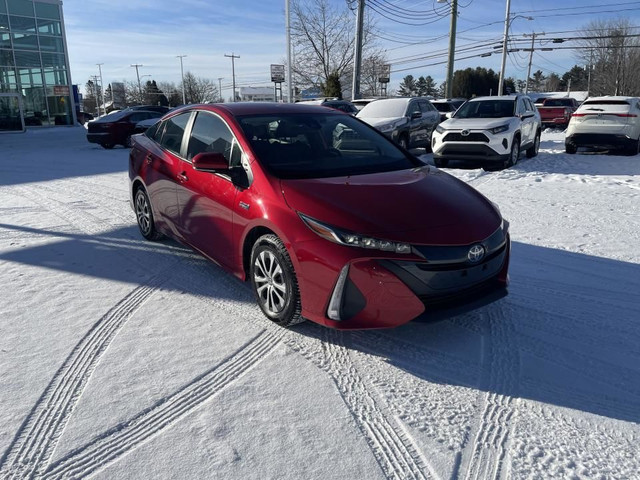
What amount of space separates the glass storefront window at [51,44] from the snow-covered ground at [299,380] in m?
35.3

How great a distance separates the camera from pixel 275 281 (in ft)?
11.9

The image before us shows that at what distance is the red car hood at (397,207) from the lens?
323 centimetres

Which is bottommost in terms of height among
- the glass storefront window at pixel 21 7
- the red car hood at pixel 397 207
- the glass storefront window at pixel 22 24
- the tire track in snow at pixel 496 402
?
the tire track in snow at pixel 496 402

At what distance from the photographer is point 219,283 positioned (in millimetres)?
4695

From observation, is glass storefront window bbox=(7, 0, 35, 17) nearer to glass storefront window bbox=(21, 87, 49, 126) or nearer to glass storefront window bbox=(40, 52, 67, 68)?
glass storefront window bbox=(40, 52, 67, 68)

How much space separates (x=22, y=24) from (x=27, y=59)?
2.17 m

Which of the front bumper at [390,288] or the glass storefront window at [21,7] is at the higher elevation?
the glass storefront window at [21,7]

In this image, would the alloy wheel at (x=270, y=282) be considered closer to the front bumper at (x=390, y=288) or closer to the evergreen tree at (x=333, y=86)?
the front bumper at (x=390, y=288)

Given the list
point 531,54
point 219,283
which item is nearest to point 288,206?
point 219,283

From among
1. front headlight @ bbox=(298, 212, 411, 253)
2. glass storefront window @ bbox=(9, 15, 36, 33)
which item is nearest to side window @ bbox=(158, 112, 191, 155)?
front headlight @ bbox=(298, 212, 411, 253)

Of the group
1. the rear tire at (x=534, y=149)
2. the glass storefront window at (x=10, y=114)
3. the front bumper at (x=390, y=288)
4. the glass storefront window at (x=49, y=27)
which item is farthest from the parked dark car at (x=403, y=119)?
the glass storefront window at (x=49, y=27)

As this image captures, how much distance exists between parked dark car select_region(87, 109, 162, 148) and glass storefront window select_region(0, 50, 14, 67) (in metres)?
19.1

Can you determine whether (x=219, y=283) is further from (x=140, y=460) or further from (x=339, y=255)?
(x=140, y=460)

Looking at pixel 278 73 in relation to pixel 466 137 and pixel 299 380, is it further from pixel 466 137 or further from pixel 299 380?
pixel 299 380
